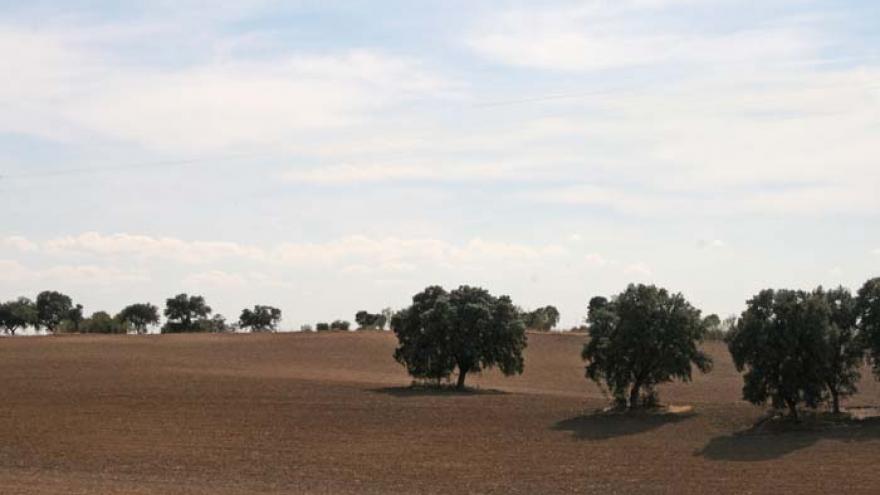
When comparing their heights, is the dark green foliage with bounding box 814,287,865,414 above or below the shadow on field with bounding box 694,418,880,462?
above

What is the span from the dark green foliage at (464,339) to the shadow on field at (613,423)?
14593mm

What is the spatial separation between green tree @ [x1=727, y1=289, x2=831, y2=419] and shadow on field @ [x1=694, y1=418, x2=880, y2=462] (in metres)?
2.07

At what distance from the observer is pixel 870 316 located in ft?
211

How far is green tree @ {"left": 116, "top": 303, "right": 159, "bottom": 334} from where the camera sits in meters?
184

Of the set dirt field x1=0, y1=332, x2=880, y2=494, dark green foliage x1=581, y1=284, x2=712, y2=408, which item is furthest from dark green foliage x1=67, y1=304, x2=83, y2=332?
dark green foliage x1=581, y1=284, x2=712, y2=408

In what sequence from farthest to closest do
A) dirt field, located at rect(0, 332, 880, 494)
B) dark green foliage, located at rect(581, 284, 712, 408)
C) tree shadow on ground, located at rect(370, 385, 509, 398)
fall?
1. tree shadow on ground, located at rect(370, 385, 509, 398)
2. dark green foliage, located at rect(581, 284, 712, 408)
3. dirt field, located at rect(0, 332, 880, 494)

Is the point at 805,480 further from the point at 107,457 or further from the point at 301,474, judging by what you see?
the point at 107,457

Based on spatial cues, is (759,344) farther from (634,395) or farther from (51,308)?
(51,308)

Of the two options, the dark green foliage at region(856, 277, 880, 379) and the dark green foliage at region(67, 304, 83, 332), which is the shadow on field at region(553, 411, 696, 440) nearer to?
the dark green foliage at region(856, 277, 880, 379)

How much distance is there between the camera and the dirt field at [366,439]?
4406cm

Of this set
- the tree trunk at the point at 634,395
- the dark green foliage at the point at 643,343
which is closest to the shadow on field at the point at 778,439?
the dark green foliage at the point at 643,343

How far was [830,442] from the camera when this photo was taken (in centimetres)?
5628

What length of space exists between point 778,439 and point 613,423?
32.5ft

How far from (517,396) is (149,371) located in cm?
3135
